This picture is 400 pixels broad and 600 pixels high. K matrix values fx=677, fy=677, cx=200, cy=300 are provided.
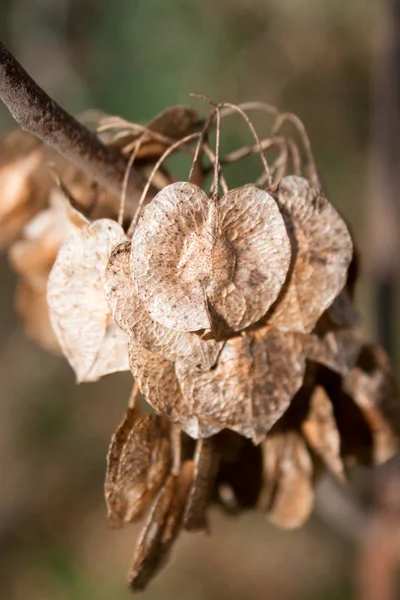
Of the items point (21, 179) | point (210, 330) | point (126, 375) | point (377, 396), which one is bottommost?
point (126, 375)

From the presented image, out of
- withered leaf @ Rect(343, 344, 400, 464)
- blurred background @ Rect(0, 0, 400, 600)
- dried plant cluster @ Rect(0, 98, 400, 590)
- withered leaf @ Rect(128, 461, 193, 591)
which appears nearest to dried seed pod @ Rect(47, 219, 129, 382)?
dried plant cluster @ Rect(0, 98, 400, 590)

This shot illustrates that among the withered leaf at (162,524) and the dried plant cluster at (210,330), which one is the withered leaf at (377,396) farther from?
the withered leaf at (162,524)

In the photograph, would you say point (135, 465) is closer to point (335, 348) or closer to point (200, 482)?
point (200, 482)

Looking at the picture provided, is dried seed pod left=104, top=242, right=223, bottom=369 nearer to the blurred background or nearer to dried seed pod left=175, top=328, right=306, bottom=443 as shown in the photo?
dried seed pod left=175, top=328, right=306, bottom=443

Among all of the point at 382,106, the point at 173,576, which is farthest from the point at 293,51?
the point at 173,576

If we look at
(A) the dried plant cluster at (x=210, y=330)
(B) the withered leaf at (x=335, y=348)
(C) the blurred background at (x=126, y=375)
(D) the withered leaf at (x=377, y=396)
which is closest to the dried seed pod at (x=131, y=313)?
(A) the dried plant cluster at (x=210, y=330)

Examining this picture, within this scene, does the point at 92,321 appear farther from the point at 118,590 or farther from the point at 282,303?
the point at 118,590

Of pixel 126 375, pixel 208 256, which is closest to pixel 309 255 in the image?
pixel 208 256
